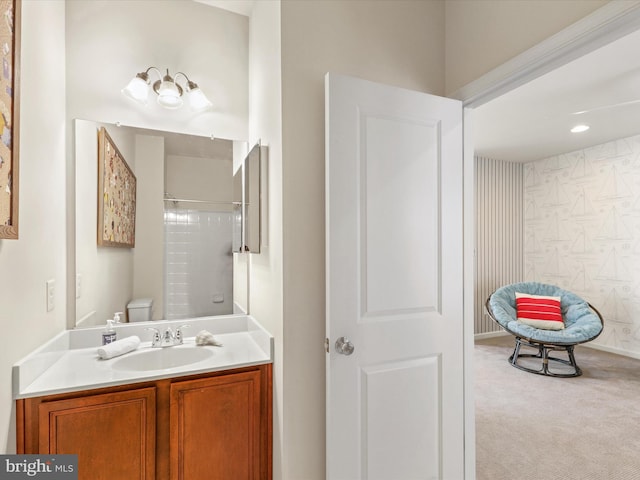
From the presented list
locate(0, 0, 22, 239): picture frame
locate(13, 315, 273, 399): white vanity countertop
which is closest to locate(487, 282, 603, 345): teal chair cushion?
locate(13, 315, 273, 399): white vanity countertop

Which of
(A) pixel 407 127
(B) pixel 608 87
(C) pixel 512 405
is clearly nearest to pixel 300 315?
(A) pixel 407 127

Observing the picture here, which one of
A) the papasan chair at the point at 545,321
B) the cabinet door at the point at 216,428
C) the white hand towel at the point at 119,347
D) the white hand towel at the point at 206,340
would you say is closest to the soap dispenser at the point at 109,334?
the white hand towel at the point at 119,347

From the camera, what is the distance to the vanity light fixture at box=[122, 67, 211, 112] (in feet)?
5.91

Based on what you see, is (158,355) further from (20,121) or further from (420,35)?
(420,35)

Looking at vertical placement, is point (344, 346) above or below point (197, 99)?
below

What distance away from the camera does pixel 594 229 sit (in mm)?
4527

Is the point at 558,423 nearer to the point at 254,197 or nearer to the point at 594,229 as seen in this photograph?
the point at 254,197

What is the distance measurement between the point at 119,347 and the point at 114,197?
0.78 m

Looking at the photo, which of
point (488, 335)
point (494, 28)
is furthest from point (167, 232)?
point (488, 335)

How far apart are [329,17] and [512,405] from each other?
3142 mm

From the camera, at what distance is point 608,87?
2791 millimetres

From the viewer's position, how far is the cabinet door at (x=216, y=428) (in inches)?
56.7

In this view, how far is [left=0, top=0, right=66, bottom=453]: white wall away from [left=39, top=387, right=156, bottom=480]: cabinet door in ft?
0.40

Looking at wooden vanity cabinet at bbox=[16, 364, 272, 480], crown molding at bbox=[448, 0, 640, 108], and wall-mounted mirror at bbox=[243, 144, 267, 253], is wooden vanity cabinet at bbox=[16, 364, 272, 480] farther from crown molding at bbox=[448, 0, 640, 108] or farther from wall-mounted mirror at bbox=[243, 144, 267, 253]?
crown molding at bbox=[448, 0, 640, 108]
